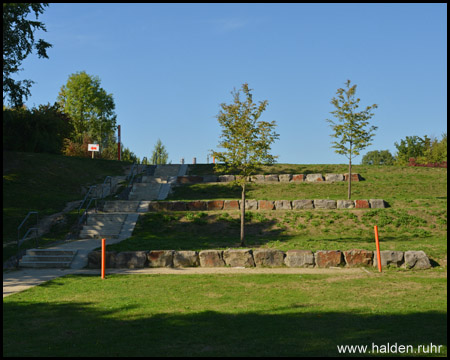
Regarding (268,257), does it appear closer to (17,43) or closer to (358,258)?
(358,258)

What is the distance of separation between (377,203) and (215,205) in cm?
811

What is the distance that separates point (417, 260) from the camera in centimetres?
1351

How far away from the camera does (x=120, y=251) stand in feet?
50.0

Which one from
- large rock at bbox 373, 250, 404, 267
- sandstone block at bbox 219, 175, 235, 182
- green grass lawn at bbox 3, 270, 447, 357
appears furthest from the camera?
sandstone block at bbox 219, 175, 235, 182

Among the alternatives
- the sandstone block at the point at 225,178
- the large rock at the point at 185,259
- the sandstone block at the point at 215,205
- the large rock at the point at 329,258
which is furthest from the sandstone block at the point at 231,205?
the large rock at the point at 329,258

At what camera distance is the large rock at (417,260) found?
44.1 feet

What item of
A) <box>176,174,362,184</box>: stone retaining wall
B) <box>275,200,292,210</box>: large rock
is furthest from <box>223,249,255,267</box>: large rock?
<box>176,174,362,184</box>: stone retaining wall

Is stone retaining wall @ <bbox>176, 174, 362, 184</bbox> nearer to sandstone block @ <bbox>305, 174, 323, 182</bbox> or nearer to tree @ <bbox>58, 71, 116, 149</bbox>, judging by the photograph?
sandstone block @ <bbox>305, 174, 323, 182</bbox>

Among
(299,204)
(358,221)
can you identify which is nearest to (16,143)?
(299,204)

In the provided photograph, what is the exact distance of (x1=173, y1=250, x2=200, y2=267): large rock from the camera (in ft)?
48.0

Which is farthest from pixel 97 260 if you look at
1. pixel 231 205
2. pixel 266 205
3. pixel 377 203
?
pixel 377 203

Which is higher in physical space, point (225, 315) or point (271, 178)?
point (271, 178)

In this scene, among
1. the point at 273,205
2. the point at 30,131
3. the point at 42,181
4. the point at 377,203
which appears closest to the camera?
the point at 377,203

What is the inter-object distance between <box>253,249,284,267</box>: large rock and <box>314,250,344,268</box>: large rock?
3.54 ft
